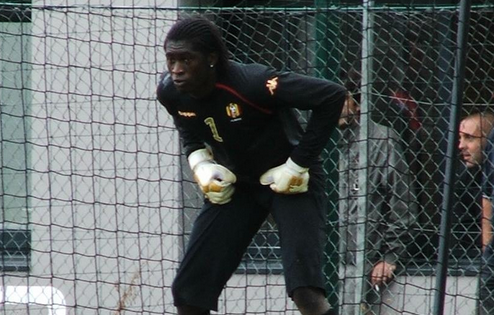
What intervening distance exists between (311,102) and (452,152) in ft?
2.76

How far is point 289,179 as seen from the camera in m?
6.60

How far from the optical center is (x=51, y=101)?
8633 mm

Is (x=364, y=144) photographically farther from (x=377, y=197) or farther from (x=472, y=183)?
(x=472, y=183)

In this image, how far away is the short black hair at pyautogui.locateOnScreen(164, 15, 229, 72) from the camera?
6.59 m

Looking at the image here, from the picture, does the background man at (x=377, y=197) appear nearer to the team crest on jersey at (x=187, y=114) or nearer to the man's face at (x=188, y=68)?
the team crest on jersey at (x=187, y=114)

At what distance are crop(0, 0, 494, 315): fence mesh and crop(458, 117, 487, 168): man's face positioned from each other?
0.07 metres

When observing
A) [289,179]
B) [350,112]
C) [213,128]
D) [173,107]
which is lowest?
[289,179]

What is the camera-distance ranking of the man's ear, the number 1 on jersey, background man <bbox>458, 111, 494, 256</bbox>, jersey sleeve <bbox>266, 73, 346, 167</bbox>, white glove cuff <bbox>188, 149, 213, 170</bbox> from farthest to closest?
background man <bbox>458, 111, 494, 256</bbox> < white glove cuff <bbox>188, 149, 213, 170</bbox> < the number 1 on jersey < the man's ear < jersey sleeve <bbox>266, 73, 346, 167</bbox>

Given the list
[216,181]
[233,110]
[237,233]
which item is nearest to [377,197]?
[237,233]

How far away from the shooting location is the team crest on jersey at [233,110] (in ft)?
21.7

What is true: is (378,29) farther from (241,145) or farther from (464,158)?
(241,145)

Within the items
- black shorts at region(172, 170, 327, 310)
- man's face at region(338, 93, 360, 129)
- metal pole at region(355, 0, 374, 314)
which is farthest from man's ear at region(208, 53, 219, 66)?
man's face at region(338, 93, 360, 129)

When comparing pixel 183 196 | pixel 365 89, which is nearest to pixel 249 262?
pixel 183 196

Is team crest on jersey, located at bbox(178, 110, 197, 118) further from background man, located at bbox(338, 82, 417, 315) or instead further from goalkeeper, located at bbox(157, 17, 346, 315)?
background man, located at bbox(338, 82, 417, 315)
